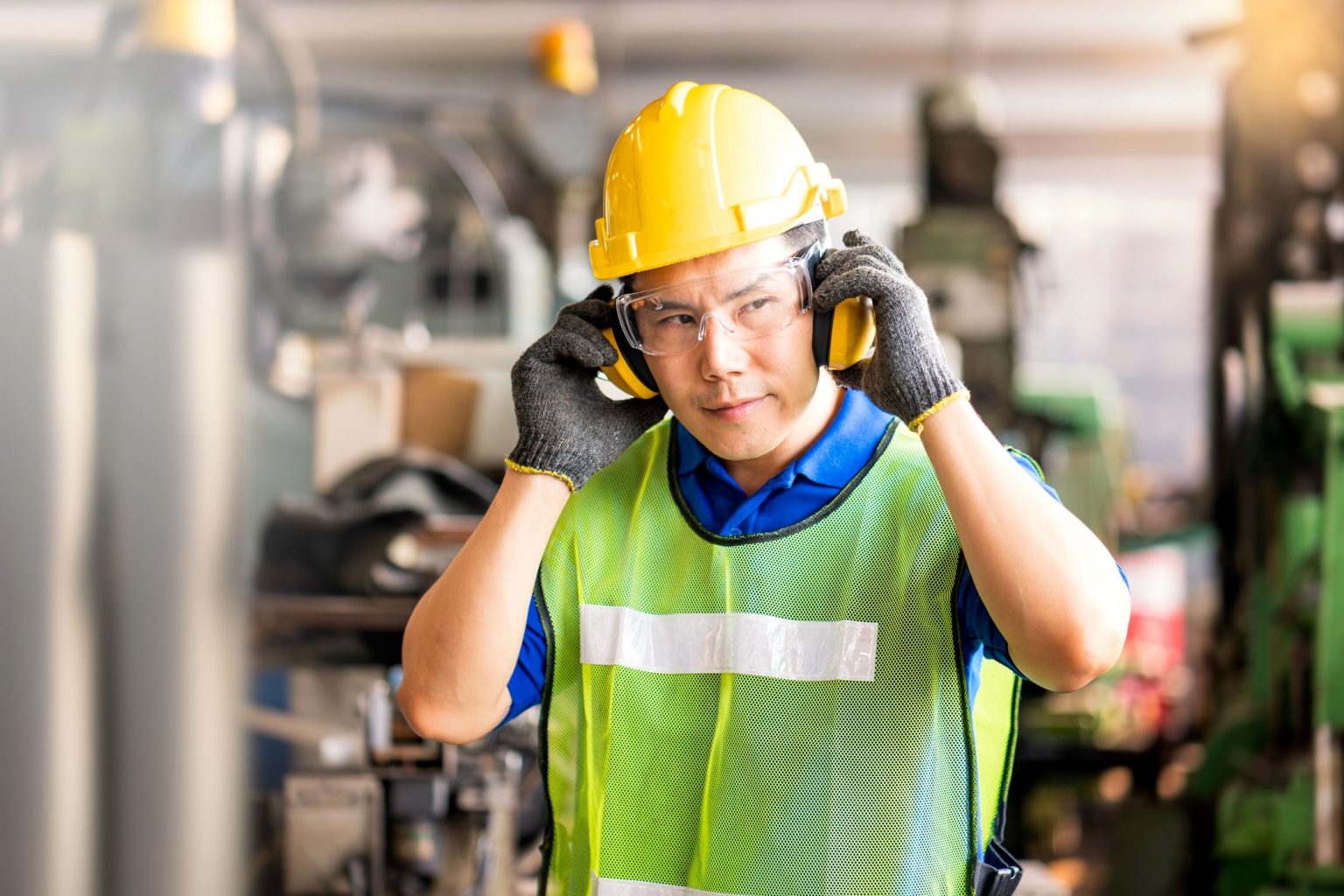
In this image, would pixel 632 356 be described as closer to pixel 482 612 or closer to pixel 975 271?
pixel 482 612

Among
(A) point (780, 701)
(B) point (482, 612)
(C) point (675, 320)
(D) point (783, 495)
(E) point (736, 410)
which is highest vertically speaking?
(C) point (675, 320)

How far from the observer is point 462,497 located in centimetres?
366

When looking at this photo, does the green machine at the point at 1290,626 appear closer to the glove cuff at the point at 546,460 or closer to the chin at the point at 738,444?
the chin at the point at 738,444

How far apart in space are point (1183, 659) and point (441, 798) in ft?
21.0

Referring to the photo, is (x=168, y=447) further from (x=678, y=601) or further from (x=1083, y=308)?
(x=1083, y=308)

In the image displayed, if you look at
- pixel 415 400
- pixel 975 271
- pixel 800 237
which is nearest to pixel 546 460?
pixel 800 237

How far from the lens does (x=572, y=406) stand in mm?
1714

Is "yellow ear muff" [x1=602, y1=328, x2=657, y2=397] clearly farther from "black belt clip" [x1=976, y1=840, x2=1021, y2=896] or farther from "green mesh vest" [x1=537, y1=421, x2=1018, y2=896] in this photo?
"black belt clip" [x1=976, y1=840, x2=1021, y2=896]

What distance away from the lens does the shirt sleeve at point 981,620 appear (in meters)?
A: 1.58

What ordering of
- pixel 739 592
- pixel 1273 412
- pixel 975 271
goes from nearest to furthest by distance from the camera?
1. pixel 739 592
2. pixel 1273 412
3. pixel 975 271

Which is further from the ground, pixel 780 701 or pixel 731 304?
pixel 731 304

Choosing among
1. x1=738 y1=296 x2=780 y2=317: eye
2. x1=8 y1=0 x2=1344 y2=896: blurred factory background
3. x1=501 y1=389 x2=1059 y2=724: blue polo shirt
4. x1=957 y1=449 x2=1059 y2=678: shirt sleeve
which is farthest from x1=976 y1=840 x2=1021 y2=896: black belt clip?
x1=8 y1=0 x2=1344 y2=896: blurred factory background

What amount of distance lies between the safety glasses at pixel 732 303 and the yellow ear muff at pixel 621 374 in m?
0.07

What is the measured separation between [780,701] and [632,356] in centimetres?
47
